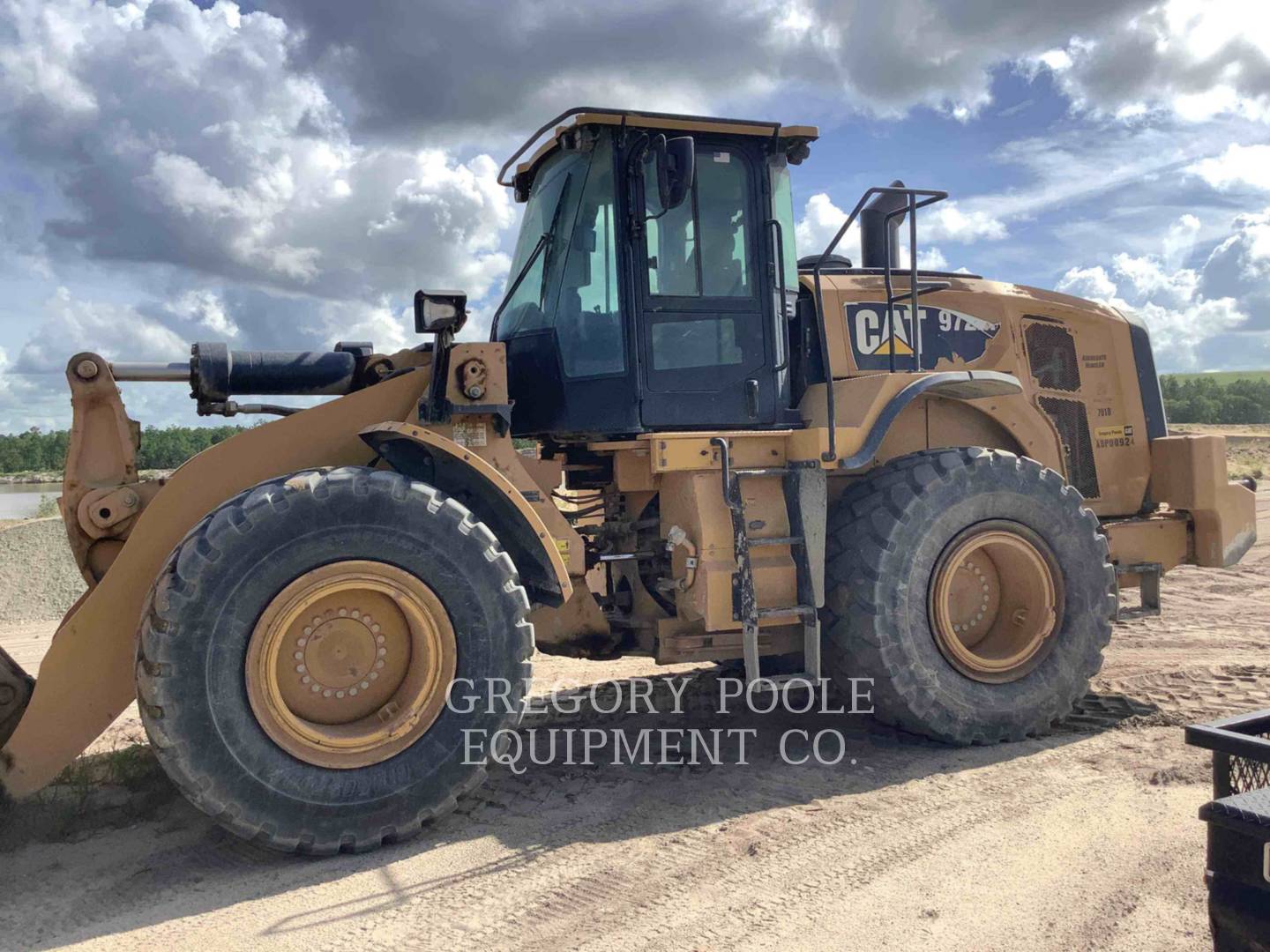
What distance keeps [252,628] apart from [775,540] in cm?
252

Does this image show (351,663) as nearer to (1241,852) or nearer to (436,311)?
(436,311)

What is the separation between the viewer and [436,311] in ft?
16.1

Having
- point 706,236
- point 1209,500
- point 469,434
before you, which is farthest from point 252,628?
point 1209,500

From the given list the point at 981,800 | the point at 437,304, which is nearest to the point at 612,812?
the point at 981,800

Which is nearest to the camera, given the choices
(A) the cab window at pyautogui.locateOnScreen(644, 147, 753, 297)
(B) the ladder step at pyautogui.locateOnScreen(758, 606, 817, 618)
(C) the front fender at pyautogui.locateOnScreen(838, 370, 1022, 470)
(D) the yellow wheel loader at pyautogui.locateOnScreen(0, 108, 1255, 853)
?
(D) the yellow wheel loader at pyautogui.locateOnScreen(0, 108, 1255, 853)

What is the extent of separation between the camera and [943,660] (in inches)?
206

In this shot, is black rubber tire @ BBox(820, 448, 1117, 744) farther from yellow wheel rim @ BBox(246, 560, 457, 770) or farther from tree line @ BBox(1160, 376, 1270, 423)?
tree line @ BBox(1160, 376, 1270, 423)

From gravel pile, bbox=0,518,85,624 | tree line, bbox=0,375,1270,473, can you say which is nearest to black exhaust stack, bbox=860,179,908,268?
gravel pile, bbox=0,518,85,624

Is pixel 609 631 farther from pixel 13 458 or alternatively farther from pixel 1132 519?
pixel 13 458

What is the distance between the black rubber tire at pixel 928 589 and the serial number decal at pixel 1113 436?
3.92 ft

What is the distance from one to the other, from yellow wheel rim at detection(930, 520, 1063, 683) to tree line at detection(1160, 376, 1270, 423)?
60.8 meters

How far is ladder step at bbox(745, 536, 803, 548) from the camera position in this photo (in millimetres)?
5020

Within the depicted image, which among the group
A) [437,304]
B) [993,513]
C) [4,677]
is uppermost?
[437,304]

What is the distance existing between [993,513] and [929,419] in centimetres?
72
